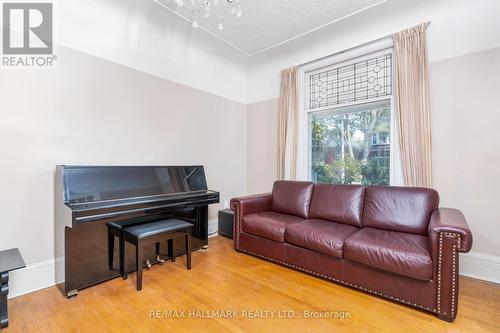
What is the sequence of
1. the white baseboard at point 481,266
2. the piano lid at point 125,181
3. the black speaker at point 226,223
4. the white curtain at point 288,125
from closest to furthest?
the piano lid at point 125,181 → the white baseboard at point 481,266 → the black speaker at point 226,223 → the white curtain at point 288,125

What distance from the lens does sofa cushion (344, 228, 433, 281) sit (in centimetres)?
168

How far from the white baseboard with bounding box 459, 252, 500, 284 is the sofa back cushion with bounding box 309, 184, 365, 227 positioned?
1045 millimetres

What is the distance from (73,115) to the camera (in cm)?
222

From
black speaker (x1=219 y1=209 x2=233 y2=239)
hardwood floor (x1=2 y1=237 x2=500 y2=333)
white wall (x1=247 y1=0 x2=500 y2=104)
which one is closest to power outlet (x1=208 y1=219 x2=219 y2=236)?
black speaker (x1=219 y1=209 x2=233 y2=239)

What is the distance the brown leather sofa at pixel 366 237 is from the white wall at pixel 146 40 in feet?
6.37

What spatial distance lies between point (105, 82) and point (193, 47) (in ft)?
4.42

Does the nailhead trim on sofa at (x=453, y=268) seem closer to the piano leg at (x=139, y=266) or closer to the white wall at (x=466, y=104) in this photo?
the white wall at (x=466, y=104)

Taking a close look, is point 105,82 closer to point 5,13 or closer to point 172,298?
point 5,13

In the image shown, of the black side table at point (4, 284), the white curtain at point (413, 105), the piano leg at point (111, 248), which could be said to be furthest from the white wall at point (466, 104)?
the black side table at point (4, 284)

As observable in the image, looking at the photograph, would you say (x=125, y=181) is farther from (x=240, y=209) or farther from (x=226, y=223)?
(x=226, y=223)

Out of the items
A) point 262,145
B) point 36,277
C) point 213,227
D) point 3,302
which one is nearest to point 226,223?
point 213,227

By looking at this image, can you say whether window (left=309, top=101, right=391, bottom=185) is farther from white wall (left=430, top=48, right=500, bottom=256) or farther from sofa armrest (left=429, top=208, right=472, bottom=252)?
sofa armrest (left=429, top=208, right=472, bottom=252)

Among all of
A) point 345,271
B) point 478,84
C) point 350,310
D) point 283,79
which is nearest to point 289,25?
point 283,79

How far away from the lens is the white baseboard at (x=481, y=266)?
2.15m
